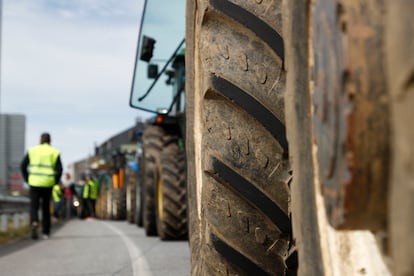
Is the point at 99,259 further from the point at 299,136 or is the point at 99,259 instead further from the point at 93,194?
the point at 93,194

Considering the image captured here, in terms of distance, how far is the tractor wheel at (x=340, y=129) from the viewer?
1.21 meters

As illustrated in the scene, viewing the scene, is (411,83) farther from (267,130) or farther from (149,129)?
(149,129)

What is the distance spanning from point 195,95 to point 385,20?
80.7 inches

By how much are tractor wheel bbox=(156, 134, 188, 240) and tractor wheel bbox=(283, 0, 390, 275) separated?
705 centimetres

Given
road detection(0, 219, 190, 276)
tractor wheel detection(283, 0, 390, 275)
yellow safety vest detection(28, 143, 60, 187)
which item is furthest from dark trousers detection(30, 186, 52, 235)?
tractor wheel detection(283, 0, 390, 275)

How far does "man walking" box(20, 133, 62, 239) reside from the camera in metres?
11.2

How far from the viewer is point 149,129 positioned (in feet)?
33.4

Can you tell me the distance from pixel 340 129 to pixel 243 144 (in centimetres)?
147

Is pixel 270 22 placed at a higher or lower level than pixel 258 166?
A: higher

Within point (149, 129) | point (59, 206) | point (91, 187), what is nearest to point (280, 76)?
point (149, 129)

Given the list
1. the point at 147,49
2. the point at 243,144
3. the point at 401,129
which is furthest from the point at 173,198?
the point at 401,129

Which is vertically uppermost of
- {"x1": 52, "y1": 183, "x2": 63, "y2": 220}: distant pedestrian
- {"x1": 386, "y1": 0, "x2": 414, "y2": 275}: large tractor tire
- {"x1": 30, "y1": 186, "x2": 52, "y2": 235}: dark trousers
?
{"x1": 386, "y1": 0, "x2": 414, "y2": 275}: large tractor tire

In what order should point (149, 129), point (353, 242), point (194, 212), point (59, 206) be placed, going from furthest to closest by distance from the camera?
point (59, 206), point (149, 129), point (194, 212), point (353, 242)

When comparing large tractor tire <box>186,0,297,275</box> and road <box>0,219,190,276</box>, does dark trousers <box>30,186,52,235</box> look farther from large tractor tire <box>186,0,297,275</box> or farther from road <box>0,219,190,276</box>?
large tractor tire <box>186,0,297,275</box>
